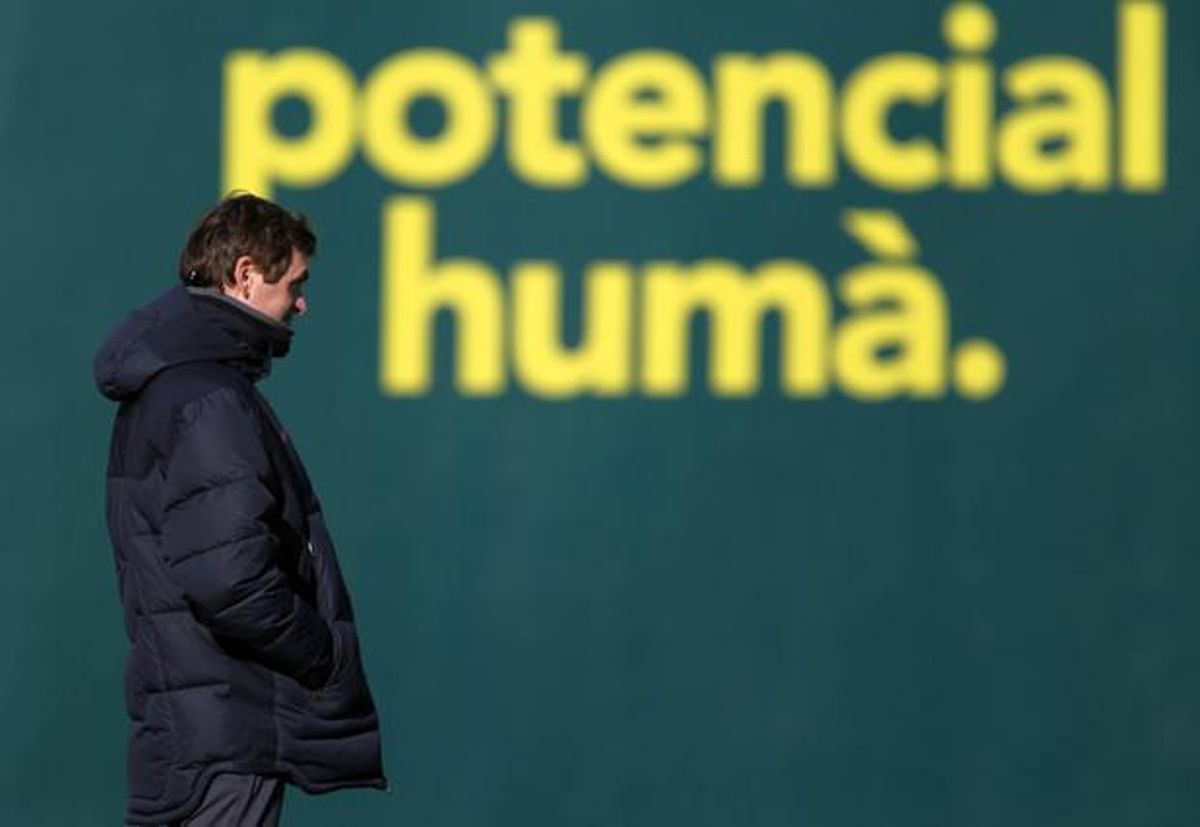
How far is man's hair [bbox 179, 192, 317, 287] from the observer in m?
3.88

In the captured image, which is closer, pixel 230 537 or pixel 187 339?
pixel 230 537

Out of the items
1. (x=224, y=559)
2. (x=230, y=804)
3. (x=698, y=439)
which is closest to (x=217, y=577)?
(x=224, y=559)

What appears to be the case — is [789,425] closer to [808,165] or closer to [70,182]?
[808,165]

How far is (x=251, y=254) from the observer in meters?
3.88

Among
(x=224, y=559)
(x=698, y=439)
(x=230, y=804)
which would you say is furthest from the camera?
(x=698, y=439)

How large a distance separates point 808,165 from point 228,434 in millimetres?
2142

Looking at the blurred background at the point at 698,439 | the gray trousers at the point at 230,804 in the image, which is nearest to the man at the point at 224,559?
the gray trousers at the point at 230,804

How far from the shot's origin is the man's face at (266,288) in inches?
153

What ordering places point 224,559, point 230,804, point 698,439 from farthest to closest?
point 698,439, point 230,804, point 224,559

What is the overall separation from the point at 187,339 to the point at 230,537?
329 mm

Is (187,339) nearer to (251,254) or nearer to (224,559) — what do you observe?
(251,254)

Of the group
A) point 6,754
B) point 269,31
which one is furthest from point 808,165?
point 6,754

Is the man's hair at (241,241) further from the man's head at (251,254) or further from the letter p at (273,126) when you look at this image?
the letter p at (273,126)

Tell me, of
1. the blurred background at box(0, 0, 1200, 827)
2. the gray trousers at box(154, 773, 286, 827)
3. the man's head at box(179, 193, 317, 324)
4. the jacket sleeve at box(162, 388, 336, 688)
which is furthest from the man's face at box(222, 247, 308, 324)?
the blurred background at box(0, 0, 1200, 827)
